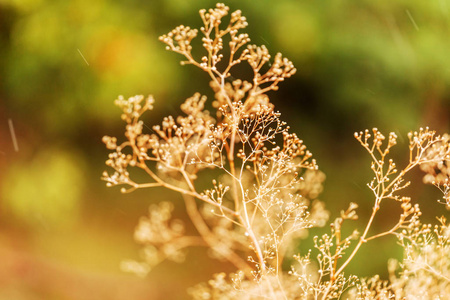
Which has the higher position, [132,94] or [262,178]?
[132,94]

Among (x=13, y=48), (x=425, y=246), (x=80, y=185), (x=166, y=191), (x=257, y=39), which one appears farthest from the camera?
(x=166, y=191)

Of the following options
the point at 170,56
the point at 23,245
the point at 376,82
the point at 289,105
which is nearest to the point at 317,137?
the point at 289,105

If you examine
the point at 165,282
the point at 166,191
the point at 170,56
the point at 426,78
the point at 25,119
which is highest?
the point at 25,119

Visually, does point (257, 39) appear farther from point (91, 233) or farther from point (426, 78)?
point (91, 233)

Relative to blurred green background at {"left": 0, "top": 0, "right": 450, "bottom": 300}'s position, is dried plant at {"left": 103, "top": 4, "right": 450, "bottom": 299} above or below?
below

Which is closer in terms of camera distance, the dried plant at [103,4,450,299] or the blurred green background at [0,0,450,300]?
the dried plant at [103,4,450,299]

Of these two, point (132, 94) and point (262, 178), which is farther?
point (132, 94)

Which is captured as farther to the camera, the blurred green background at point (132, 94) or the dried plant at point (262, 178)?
the blurred green background at point (132, 94)

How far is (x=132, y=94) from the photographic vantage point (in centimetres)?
176

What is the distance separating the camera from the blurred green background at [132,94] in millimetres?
1723

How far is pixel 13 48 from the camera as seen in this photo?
75.2 inches

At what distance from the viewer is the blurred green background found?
1.72m

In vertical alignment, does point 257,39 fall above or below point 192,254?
above

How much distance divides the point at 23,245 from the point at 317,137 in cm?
156
